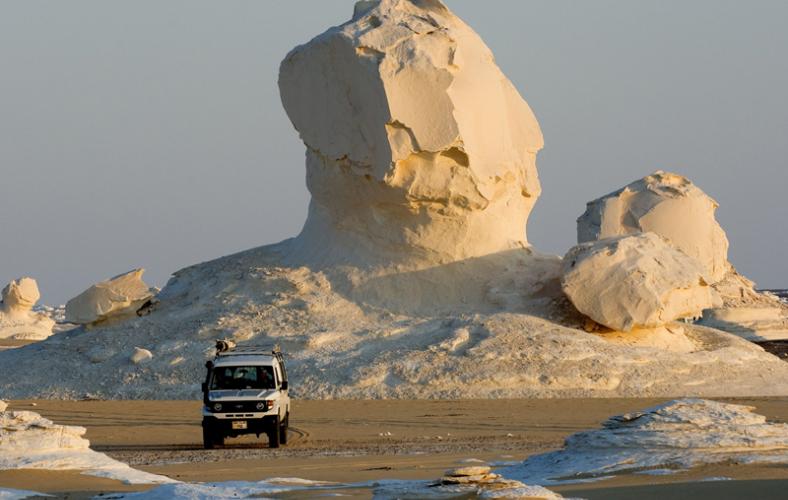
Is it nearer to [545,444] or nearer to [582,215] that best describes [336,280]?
[545,444]

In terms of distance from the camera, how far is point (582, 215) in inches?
1944

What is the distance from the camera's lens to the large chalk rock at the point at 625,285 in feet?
106

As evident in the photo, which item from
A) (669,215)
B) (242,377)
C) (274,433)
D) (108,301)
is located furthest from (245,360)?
(669,215)

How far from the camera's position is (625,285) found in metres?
32.2

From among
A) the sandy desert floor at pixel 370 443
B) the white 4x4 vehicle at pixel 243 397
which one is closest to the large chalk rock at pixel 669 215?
the sandy desert floor at pixel 370 443

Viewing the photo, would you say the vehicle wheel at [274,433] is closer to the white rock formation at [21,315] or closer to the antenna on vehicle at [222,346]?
the antenna on vehicle at [222,346]

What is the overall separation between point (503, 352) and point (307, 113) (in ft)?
25.6

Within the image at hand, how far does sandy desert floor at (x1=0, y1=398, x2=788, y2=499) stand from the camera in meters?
13.8

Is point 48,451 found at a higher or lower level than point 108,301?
lower

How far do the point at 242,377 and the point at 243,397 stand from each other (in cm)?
53

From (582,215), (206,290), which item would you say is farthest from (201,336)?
(582,215)

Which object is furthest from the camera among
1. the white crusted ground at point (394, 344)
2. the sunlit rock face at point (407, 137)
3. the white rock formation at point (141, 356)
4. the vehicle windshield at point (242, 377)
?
the sunlit rock face at point (407, 137)

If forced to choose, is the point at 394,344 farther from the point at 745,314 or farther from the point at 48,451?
the point at 745,314

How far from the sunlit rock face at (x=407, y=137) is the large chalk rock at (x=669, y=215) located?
11390 mm
